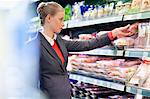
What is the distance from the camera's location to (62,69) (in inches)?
101

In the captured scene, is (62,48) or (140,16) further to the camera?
(62,48)

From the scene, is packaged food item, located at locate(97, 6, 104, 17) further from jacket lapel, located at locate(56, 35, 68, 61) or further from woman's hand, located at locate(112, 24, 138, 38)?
jacket lapel, located at locate(56, 35, 68, 61)

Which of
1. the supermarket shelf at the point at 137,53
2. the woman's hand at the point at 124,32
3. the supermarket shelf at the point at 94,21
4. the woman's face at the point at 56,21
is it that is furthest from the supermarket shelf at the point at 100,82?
the woman's face at the point at 56,21

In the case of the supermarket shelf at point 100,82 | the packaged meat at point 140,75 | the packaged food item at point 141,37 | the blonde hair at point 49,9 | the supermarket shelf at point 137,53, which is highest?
the blonde hair at point 49,9

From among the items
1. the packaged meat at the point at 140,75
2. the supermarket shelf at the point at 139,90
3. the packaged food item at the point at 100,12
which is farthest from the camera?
the packaged food item at the point at 100,12

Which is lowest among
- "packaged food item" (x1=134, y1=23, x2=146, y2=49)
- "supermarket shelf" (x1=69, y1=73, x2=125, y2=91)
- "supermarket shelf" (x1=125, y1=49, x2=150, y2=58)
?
"supermarket shelf" (x1=69, y1=73, x2=125, y2=91)

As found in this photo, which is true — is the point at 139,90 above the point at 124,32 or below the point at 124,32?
below

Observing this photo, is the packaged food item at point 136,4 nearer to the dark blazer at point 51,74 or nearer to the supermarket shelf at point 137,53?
the supermarket shelf at point 137,53

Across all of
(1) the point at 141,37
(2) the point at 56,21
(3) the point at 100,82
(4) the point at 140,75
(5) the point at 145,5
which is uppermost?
(5) the point at 145,5

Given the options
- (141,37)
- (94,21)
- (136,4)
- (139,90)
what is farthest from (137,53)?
(94,21)

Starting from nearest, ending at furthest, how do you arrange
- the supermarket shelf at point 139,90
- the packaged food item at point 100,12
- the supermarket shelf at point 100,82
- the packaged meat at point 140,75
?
1. the supermarket shelf at point 139,90
2. the packaged meat at point 140,75
3. the supermarket shelf at point 100,82
4. the packaged food item at point 100,12

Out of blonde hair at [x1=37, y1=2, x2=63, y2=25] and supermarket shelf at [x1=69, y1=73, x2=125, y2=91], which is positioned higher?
blonde hair at [x1=37, y1=2, x2=63, y2=25]

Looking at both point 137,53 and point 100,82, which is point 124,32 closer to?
point 137,53

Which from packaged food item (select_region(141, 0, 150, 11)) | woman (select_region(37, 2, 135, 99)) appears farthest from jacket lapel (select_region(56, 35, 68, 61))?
packaged food item (select_region(141, 0, 150, 11))
